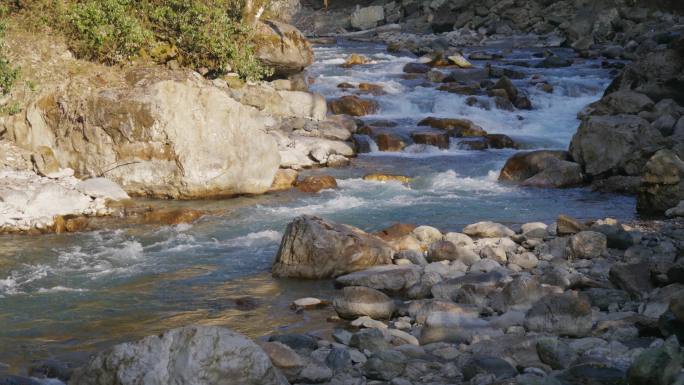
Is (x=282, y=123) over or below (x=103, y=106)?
below

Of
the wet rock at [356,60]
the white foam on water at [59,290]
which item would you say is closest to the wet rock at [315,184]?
the white foam on water at [59,290]

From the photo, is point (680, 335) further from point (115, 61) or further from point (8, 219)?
point (115, 61)

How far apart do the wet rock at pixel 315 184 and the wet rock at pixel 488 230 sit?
394 centimetres

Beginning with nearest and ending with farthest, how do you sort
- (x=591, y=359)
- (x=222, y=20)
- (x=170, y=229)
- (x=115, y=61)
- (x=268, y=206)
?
(x=591, y=359) → (x=170, y=229) → (x=268, y=206) → (x=115, y=61) → (x=222, y=20)

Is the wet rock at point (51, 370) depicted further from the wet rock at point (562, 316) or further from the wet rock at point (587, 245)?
the wet rock at point (587, 245)

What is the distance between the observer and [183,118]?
14.3m

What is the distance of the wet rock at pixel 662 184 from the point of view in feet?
43.0

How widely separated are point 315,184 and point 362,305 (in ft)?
22.8

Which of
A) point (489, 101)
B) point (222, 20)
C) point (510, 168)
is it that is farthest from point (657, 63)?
point (222, 20)

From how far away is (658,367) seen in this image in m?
5.38

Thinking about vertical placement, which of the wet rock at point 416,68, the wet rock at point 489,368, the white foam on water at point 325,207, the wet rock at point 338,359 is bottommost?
the white foam on water at point 325,207

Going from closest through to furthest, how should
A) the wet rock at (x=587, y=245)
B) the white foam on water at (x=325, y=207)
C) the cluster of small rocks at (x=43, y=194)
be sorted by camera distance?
the wet rock at (x=587, y=245) → the cluster of small rocks at (x=43, y=194) → the white foam on water at (x=325, y=207)

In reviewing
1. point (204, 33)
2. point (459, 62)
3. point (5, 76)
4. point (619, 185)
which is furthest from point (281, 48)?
point (459, 62)

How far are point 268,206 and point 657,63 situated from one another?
13.0 m
